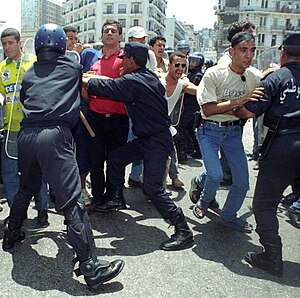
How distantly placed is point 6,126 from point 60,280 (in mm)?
1677

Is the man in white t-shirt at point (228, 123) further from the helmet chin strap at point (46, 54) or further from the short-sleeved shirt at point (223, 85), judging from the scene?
the helmet chin strap at point (46, 54)

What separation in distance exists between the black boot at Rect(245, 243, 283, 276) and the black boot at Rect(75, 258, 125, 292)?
49.6 inches

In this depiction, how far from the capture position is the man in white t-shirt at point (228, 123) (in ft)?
12.1

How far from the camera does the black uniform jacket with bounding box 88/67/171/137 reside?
3.50m

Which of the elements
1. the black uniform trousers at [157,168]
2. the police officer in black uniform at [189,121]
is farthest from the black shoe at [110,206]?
the police officer in black uniform at [189,121]

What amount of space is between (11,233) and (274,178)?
2.33m

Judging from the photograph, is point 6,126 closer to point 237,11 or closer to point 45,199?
point 45,199

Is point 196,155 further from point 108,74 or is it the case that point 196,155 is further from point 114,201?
point 108,74

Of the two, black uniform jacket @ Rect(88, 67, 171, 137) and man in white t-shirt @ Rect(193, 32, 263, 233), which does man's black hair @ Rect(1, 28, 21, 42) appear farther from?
man in white t-shirt @ Rect(193, 32, 263, 233)

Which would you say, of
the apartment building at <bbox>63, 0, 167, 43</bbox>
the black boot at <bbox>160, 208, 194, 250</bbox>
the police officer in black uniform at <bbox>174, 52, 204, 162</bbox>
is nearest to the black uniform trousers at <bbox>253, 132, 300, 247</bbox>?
the black boot at <bbox>160, 208, 194, 250</bbox>

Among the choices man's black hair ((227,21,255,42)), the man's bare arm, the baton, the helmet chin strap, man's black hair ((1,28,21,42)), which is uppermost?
man's black hair ((227,21,255,42))

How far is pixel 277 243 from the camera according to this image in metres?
3.29

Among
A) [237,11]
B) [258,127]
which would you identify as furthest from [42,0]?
[258,127]

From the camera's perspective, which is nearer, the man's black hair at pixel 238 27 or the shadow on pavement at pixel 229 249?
the shadow on pavement at pixel 229 249
